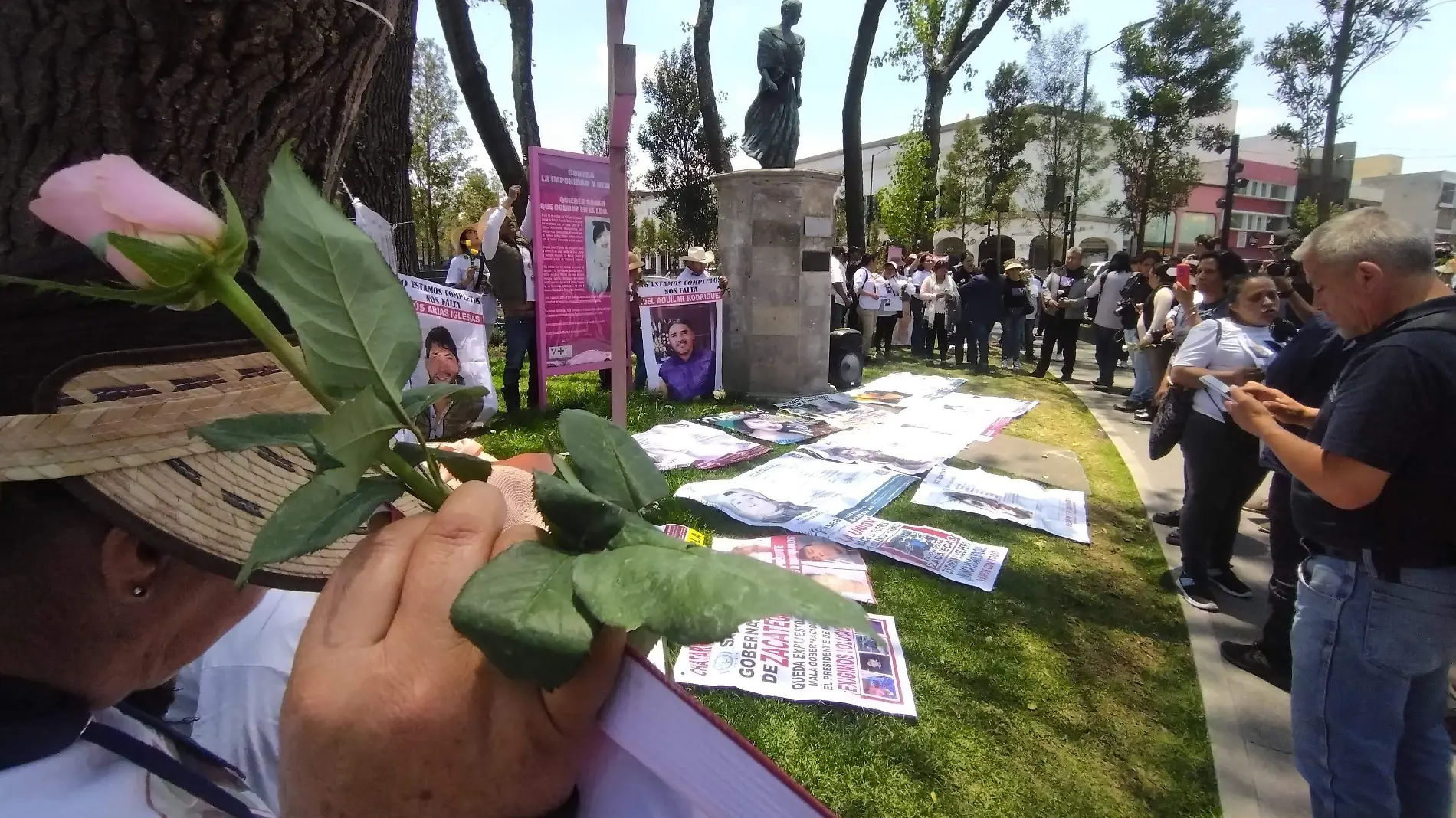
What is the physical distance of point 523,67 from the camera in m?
10.5

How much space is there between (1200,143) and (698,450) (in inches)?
1596

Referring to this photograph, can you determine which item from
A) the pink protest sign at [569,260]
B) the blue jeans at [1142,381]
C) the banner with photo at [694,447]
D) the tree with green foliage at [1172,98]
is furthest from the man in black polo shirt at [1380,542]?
the tree with green foliage at [1172,98]

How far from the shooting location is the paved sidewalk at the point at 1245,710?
2588 mm

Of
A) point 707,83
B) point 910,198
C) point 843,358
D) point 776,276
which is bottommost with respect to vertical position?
point 843,358

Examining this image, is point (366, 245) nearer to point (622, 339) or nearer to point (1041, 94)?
point (622, 339)

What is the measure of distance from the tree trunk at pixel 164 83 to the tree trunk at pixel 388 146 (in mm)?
3625

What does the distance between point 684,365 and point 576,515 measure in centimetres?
736

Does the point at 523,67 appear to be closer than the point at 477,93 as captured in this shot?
No

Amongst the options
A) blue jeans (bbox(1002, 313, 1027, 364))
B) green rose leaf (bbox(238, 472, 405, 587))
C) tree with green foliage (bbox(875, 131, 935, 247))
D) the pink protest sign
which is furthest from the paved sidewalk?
tree with green foliage (bbox(875, 131, 935, 247))

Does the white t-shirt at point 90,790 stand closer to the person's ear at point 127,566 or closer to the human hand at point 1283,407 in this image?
the person's ear at point 127,566

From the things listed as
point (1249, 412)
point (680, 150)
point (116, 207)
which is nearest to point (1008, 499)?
point (1249, 412)

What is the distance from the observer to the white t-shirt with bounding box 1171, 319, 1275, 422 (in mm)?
3775

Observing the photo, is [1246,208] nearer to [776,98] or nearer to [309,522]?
[776,98]

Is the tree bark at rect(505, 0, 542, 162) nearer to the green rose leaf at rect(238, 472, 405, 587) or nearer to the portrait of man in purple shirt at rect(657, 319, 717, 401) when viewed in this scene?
the portrait of man in purple shirt at rect(657, 319, 717, 401)
